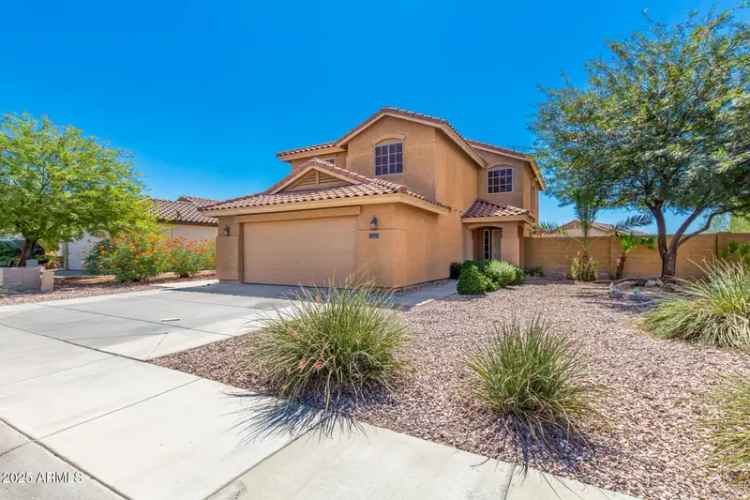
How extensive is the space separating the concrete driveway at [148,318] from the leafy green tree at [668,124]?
1180 centimetres

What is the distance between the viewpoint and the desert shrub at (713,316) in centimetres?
525

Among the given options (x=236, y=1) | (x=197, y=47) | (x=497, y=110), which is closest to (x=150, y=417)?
(x=236, y=1)

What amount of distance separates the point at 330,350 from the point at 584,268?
15566 mm

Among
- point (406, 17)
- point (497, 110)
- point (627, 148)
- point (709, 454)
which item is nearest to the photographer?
point (709, 454)

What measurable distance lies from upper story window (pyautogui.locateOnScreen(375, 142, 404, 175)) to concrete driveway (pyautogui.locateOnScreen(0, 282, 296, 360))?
23.2ft

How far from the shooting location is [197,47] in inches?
550

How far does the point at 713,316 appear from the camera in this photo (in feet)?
18.5

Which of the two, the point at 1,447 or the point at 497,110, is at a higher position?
the point at 497,110

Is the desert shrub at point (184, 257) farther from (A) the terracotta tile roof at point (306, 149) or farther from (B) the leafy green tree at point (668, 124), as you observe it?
(B) the leafy green tree at point (668, 124)

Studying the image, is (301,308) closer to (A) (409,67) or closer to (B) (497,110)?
(A) (409,67)

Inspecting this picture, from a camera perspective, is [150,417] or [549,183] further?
[549,183]

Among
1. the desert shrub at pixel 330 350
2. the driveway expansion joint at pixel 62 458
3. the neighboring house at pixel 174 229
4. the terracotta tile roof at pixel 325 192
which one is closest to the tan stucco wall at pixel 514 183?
the terracotta tile roof at pixel 325 192

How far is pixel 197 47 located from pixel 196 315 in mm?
11927

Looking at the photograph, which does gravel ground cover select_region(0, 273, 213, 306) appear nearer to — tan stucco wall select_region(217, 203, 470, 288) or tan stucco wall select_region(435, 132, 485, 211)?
tan stucco wall select_region(217, 203, 470, 288)
